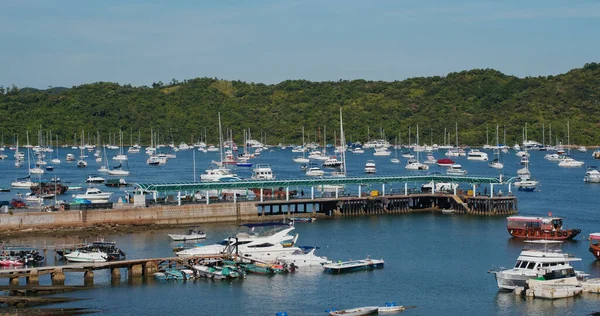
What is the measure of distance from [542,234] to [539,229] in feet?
1.55

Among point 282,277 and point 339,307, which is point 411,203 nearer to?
point 282,277

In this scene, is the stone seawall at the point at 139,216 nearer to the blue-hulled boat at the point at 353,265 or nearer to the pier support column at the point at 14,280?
the pier support column at the point at 14,280

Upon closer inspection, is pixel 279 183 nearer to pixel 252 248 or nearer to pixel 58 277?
pixel 252 248

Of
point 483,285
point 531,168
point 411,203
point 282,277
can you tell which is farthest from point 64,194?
point 531,168

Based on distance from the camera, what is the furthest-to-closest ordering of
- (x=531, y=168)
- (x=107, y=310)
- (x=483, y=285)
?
(x=531, y=168)
(x=483, y=285)
(x=107, y=310)

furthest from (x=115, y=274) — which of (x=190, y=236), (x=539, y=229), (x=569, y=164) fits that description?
(x=569, y=164)

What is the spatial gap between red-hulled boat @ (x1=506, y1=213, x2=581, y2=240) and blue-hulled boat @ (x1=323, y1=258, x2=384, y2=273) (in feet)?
54.2

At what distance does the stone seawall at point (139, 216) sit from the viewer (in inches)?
2990

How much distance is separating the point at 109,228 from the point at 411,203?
1266 inches

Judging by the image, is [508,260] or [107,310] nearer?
[107,310]

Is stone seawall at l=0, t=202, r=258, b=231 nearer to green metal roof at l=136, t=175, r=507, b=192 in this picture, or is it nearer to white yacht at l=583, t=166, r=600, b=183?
green metal roof at l=136, t=175, r=507, b=192

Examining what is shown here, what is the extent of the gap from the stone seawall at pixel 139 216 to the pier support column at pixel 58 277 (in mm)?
19510

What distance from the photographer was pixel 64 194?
110125 mm

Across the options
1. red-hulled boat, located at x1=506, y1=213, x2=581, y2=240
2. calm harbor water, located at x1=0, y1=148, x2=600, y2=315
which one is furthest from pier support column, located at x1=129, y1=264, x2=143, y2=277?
red-hulled boat, located at x1=506, y1=213, x2=581, y2=240
